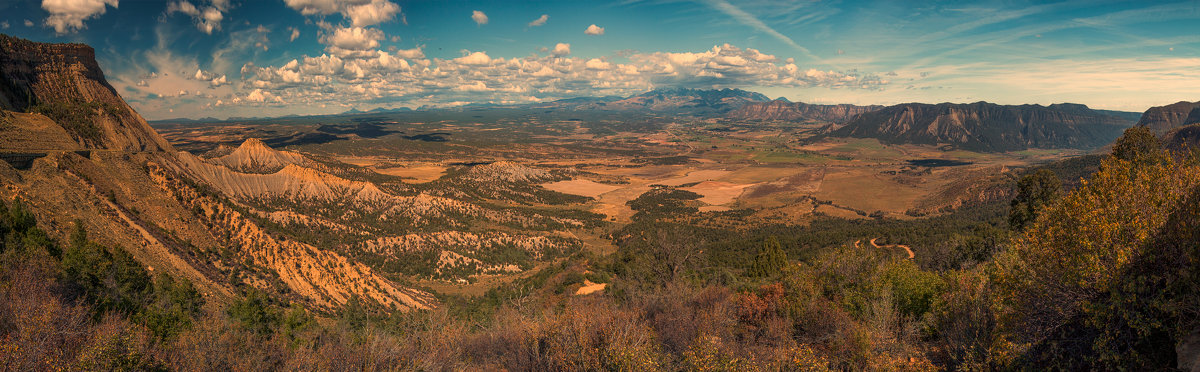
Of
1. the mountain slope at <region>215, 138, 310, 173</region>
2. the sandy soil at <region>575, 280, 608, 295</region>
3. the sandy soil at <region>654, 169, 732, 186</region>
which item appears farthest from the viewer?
the sandy soil at <region>654, 169, 732, 186</region>

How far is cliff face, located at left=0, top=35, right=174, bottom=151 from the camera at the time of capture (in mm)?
54750

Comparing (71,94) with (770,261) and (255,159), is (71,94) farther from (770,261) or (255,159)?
(770,261)

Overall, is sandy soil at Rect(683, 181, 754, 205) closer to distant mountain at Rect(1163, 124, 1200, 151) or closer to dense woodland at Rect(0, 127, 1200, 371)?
distant mountain at Rect(1163, 124, 1200, 151)

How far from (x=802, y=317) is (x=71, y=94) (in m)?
97.5

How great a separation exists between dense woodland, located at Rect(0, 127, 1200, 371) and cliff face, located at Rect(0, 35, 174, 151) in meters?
37.3

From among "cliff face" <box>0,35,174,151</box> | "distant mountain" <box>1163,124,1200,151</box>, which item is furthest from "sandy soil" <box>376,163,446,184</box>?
"distant mountain" <box>1163,124,1200,151</box>

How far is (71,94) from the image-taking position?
65125 millimetres

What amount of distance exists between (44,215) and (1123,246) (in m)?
56.7

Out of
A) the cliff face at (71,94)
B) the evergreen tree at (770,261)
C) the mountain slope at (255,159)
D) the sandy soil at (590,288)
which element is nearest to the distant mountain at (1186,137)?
the evergreen tree at (770,261)

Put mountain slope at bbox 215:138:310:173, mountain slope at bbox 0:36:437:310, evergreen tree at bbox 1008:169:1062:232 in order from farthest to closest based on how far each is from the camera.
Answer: mountain slope at bbox 215:138:310:173 → evergreen tree at bbox 1008:169:1062:232 → mountain slope at bbox 0:36:437:310

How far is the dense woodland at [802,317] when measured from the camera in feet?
41.0

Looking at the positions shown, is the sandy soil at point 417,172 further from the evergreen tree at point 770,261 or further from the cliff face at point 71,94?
the evergreen tree at point 770,261

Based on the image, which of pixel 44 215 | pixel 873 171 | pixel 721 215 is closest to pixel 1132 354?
pixel 44 215

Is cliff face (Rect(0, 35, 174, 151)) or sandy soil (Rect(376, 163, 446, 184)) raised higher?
cliff face (Rect(0, 35, 174, 151))
